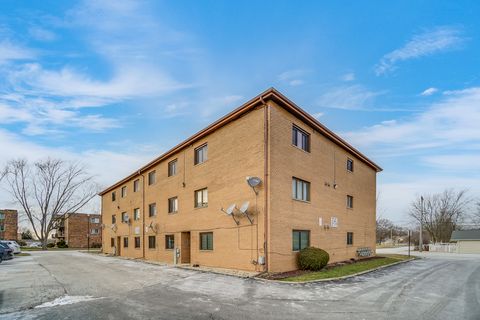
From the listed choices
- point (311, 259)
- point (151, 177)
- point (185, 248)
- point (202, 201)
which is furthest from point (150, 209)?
point (311, 259)

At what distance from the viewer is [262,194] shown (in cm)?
1652

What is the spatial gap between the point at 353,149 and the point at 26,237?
110296 mm

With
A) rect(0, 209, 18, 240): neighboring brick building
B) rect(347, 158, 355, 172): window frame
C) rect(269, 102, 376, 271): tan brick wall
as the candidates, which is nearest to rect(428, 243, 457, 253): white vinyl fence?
rect(269, 102, 376, 271): tan brick wall

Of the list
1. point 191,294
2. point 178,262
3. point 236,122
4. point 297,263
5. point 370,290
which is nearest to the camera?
point 191,294

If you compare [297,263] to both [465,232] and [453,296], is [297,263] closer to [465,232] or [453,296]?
[453,296]

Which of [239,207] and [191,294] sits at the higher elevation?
[239,207]

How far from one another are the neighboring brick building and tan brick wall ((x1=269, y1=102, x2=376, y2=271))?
266ft

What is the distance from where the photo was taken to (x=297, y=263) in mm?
17531

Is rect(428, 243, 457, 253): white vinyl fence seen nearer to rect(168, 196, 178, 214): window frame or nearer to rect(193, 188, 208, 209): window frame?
rect(168, 196, 178, 214): window frame

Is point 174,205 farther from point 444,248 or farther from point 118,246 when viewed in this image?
point 444,248

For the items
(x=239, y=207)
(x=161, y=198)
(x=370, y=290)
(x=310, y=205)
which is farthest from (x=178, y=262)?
(x=370, y=290)

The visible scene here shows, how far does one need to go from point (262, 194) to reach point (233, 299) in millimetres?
6521

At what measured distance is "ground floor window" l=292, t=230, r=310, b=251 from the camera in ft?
A: 59.0

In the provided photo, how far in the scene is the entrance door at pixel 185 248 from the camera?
23.8m
